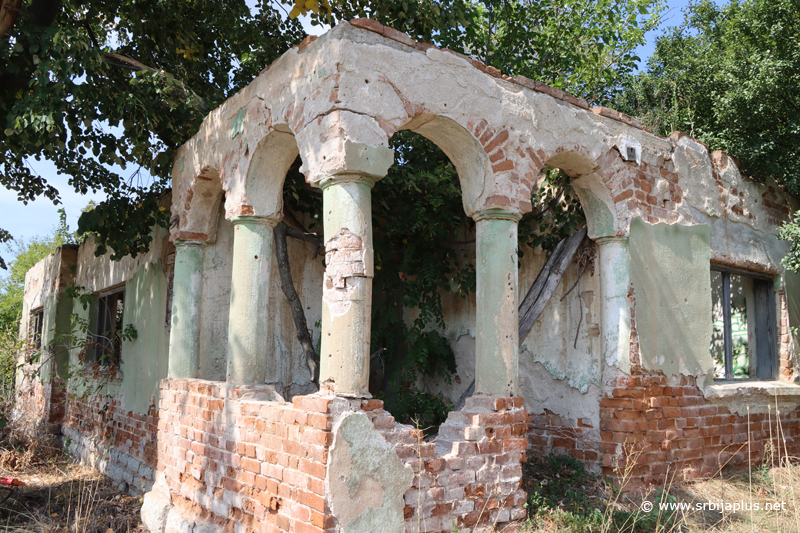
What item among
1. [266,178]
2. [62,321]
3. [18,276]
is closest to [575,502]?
[266,178]

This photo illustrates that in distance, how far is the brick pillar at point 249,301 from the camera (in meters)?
4.62

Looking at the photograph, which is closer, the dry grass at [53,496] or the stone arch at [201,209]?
the dry grass at [53,496]

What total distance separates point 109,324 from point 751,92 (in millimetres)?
8570

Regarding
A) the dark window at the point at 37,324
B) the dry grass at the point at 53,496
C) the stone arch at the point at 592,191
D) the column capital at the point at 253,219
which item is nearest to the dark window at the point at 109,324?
the dry grass at the point at 53,496

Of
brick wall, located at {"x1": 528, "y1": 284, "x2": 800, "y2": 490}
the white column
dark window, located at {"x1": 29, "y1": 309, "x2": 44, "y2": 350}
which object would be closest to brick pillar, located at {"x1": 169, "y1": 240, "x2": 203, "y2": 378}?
brick wall, located at {"x1": 528, "y1": 284, "x2": 800, "y2": 490}

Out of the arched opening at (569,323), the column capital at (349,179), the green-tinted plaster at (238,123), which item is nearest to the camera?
the column capital at (349,179)

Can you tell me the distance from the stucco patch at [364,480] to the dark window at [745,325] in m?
4.31

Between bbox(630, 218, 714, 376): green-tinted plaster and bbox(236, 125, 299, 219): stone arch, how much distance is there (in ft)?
9.55

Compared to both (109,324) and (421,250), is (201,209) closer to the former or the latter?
(421,250)

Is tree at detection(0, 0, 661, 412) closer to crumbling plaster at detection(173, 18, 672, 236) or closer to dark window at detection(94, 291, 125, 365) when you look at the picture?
crumbling plaster at detection(173, 18, 672, 236)

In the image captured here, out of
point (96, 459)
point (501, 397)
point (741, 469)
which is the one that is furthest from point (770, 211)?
point (96, 459)

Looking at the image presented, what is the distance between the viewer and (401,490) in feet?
11.8

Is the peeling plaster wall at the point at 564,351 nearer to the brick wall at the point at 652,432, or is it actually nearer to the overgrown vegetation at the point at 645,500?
the brick wall at the point at 652,432

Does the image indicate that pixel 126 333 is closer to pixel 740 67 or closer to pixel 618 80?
pixel 740 67
